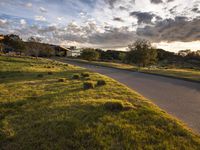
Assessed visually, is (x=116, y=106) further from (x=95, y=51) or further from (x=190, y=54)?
(x=190, y=54)

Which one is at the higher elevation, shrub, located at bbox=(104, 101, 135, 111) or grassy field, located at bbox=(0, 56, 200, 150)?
shrub, located at bbox=(104, 101, 135, 111)

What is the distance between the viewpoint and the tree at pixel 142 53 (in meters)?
45.1

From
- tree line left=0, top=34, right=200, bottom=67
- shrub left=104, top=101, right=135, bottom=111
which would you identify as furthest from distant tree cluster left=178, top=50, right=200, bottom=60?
shrub left=104, top=101, right=135, bottom=111

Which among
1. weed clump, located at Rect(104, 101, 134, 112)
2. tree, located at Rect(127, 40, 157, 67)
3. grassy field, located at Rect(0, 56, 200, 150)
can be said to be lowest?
grassy field, located at Rect(0, 56, 200, 150)

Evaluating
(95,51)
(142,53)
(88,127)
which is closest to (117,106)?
(88,127)

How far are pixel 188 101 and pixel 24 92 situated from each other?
9.57 metres

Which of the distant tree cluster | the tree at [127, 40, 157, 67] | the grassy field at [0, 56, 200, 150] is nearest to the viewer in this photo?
the grassy field at [0, 56, 200, 150]

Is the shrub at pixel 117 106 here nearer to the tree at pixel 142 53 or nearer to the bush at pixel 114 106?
the bush at pixel 114 106

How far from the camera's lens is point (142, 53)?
4497 cm

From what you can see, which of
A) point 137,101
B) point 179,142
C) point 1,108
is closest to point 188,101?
point 137,101

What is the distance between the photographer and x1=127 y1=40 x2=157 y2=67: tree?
4506 cm

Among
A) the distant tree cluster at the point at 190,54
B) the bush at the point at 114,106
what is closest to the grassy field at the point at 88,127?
the bush at the point at 114,106

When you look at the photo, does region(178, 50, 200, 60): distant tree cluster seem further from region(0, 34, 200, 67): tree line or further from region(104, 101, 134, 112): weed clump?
region(104, 101, 134, 112): weed clump

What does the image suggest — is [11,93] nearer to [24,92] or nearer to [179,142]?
[24,92]
